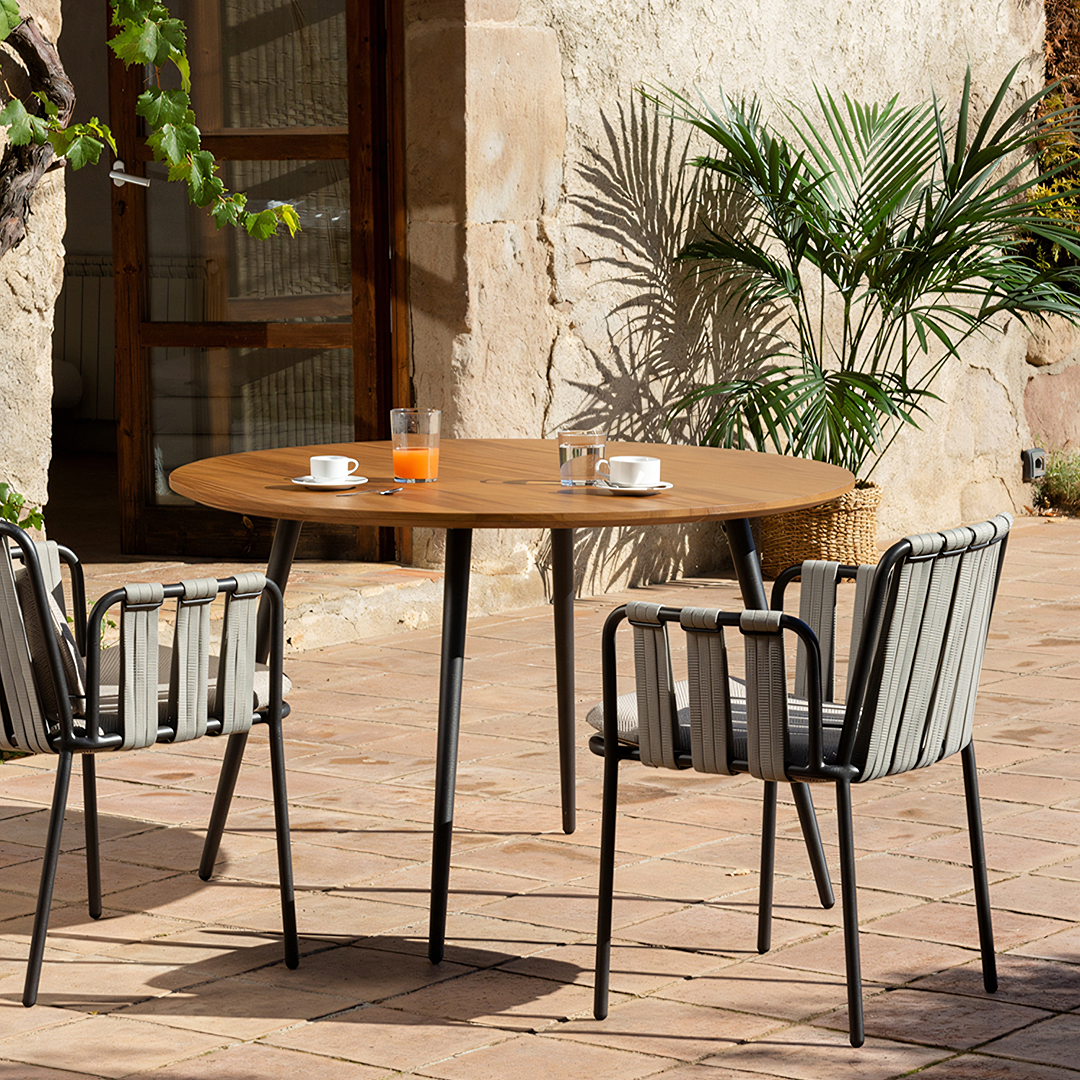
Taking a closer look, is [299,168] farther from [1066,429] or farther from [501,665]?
[1066,429]

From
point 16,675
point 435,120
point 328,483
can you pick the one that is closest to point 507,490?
point 328,483

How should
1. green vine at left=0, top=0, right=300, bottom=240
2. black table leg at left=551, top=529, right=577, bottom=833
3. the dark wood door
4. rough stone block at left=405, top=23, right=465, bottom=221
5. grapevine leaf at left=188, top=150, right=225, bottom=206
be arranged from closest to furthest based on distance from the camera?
black table leg at left=551, top=529, right=577, bottom=833, green vine at left=0, top=0, right=300, bottom=240, grapevine leaf at left=188, top=150, right=225, bottom=206, rough stone block at left=405, top=23, right=465, bottom=221, the dark wood door

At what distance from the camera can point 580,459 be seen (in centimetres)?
314

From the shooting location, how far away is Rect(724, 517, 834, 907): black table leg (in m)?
3.18

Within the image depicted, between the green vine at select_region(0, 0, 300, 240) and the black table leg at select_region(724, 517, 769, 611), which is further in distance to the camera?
the green vine at select_region(0, 0, 300, 240)

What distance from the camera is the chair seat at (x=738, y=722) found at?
2.66 meters

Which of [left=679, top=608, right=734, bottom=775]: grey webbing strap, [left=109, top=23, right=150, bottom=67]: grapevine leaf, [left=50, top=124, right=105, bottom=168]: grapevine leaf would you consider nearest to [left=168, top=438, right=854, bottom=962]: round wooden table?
[left=679, top=608, right=734, bottom=775]: grey webbing strap

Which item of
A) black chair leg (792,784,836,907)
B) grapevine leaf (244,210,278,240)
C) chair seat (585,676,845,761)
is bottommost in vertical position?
black chair leg (792,784,836,907)

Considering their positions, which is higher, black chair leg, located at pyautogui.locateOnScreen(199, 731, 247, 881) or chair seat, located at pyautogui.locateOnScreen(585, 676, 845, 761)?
chair seat, located at pyautogui.locateOnScreen(585, 676, 845, 761)

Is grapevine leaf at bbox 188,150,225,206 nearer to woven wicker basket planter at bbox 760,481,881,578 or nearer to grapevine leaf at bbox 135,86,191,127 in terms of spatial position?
grapevine leaf at bbox 135,86,191,127

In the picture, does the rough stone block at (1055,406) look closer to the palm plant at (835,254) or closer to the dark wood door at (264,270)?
the palm plant at (835,254)

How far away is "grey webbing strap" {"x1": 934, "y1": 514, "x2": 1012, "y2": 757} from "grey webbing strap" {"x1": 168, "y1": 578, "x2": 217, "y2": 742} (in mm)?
1120

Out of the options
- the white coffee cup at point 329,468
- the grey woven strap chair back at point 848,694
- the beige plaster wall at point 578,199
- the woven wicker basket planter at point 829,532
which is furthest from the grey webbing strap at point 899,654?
the woven wicker basket planter at point 829,532

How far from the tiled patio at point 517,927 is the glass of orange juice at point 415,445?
77cm
